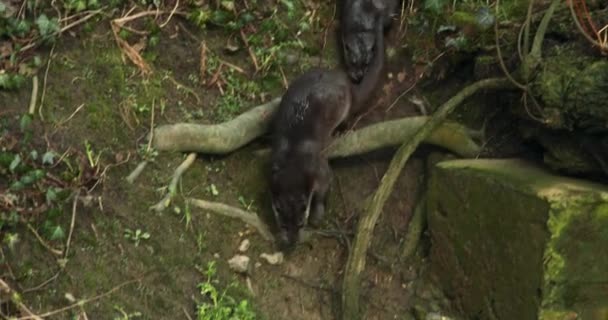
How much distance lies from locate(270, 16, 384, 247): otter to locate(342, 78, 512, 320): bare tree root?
1.15ft

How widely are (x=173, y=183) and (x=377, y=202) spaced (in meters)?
1.06

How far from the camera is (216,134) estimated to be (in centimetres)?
475

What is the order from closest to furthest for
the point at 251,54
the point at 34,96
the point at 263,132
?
1. the point at 34,96
2. the point at 263,132
3. the point at 251,54

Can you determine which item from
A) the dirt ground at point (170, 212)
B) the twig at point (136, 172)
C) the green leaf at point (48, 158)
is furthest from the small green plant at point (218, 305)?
the green leaf at point (48, 158)

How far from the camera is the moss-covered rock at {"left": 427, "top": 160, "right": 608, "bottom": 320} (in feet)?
12.9

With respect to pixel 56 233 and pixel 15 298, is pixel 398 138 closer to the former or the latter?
pixel 56 233

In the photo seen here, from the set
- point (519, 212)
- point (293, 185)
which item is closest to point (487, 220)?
point (519, 212)

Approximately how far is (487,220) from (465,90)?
0.78 metres

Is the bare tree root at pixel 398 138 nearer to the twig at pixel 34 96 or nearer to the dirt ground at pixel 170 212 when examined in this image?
the dirt ground at pixel 170 212

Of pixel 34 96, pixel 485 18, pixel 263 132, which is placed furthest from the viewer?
pixel 263 132

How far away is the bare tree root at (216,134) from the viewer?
4645mm

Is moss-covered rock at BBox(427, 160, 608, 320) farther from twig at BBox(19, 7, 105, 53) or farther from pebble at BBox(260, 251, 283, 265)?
twig at BBox(19, 7, 105, 53)

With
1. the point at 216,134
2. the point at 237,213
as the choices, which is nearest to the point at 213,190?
the point at 237,213

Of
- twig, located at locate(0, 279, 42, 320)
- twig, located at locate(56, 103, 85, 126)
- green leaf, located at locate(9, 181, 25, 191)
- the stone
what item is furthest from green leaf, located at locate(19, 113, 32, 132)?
the stone
